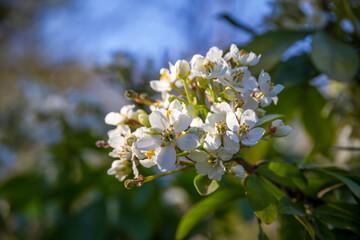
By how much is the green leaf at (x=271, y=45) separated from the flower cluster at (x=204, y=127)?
1.12ft

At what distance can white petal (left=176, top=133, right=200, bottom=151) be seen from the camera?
1.74 ft

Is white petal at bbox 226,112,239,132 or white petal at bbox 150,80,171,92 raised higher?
white petal at bbox 150,80,171,92

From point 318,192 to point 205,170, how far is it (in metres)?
0.34

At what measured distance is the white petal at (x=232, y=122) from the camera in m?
0.54

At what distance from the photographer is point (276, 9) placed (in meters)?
1.26

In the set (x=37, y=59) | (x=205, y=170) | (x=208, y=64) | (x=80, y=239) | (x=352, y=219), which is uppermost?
(x=208, y=64)

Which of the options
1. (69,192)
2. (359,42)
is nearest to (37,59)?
(69,192)

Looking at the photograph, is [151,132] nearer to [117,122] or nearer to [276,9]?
[117,122]

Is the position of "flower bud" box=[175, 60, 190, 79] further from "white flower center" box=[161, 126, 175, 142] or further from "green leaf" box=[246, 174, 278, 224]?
"green leaf" box=[246, 174, 278, 224]

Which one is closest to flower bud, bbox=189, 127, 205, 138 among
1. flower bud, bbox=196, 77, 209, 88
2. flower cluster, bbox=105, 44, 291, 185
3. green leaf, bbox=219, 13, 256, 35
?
flower cluster, bbox=105, 44, 291, 185

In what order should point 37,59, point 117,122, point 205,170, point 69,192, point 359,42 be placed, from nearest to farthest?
1. point 205,170
2. point 117,122
3. point 359,42
4. point 69,192
5. point 37,59

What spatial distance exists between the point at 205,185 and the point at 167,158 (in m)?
0.13

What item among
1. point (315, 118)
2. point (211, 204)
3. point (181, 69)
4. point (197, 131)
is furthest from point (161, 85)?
point (315, 118)

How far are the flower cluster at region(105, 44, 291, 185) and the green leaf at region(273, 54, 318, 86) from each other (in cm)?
37
